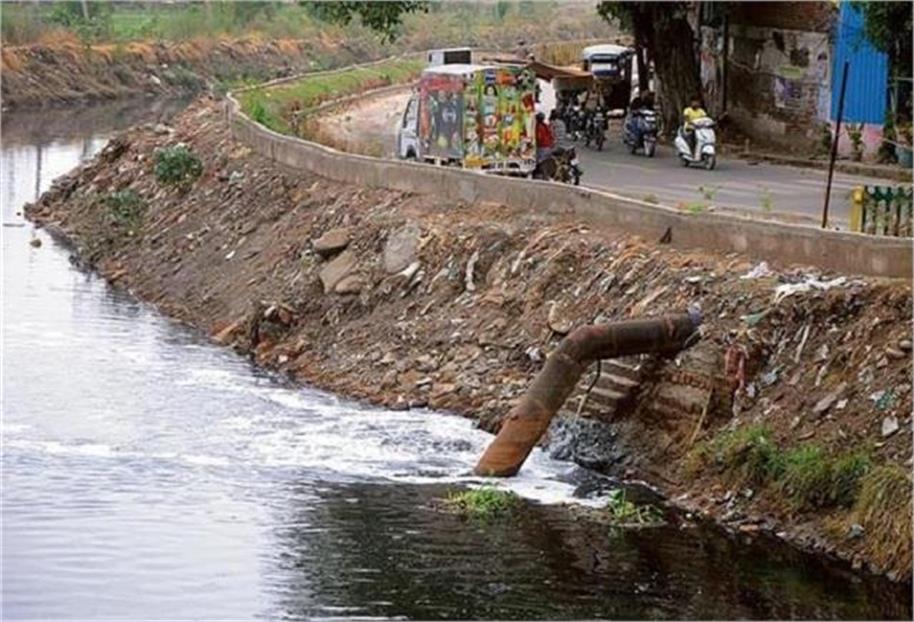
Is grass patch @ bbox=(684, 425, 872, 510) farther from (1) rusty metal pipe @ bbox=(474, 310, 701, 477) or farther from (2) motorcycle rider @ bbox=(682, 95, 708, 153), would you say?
(2) motorcycle rider @ bbox=(682, 95, 708, 153)

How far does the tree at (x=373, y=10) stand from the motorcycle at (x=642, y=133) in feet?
15.2

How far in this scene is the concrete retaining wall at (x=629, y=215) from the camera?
2362 centimetres

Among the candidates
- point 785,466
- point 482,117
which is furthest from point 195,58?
point 785,466

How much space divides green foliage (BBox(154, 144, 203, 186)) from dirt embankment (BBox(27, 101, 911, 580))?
298 millimetres

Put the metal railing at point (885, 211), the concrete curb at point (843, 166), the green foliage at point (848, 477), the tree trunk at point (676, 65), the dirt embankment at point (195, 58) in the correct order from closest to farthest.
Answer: the green foliage at point (848, 477) < the metal railing at point (885, 211) < the concrete curb at point (843, 166) < the tree trunk at point (676, 65) < the dirt embankment at point (195, 58)

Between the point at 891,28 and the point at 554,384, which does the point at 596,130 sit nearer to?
the point at 891,28

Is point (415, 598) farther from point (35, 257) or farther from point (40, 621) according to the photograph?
point (35, 257)

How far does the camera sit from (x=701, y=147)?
38.2 m

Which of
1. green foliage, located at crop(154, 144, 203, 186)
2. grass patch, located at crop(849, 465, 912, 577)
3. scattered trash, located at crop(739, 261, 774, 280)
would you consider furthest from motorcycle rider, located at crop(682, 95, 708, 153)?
grass patch, located at crop(849, 465, 912, 577)

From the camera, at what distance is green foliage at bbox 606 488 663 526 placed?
21438 mm

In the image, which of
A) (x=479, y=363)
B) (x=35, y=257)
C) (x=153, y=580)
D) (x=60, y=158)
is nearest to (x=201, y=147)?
(x=35, y=257)

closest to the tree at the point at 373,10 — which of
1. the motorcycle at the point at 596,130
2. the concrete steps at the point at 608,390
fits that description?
the motorcycle at the point at 596,130

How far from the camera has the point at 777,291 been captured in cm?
2377

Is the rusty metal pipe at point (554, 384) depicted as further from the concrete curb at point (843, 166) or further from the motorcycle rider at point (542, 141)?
the concrete curb at point (843, 166)
